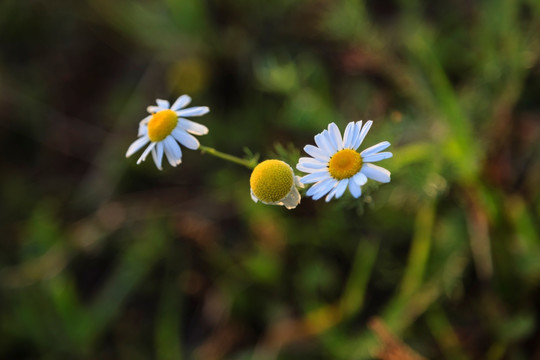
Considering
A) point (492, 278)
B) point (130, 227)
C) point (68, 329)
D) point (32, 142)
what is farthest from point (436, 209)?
point (32, 142)

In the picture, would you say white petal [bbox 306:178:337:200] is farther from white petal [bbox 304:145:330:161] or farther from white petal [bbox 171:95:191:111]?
white petal [bbox 171:95:191:111]

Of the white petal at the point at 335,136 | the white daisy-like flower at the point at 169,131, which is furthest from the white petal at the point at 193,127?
the white petal at the point at 335,136

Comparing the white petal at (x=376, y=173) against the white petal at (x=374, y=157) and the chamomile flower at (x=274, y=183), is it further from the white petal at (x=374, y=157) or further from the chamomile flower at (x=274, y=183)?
the chamomile flower at (x=274, y=183)

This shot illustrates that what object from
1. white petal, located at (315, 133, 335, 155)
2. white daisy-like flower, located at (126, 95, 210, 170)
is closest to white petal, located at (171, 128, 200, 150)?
white daisy-like flower, located at (126, 95, 210, 170)

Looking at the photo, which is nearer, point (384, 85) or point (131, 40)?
point (384, 85)

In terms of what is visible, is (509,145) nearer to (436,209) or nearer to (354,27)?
(436,209)
